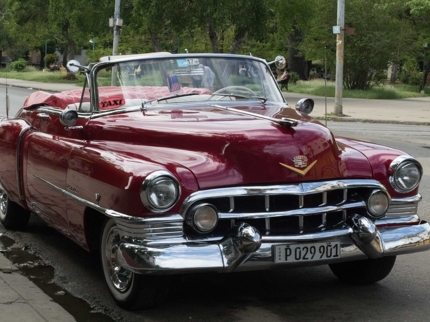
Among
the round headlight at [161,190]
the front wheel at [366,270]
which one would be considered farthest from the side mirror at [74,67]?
the front wheel at [366,270]

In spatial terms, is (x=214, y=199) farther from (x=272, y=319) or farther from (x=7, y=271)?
(x=7, y=271)

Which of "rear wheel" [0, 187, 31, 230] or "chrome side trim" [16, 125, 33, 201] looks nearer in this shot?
"chrome side trim" [16, 125, 33, 201]

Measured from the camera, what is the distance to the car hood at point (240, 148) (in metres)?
5.05

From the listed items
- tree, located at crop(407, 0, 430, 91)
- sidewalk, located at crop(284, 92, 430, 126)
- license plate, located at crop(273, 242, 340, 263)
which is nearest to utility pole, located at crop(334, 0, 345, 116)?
sidewalk, located at crop(284, 92, 430, 126)

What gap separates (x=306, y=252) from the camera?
16.3ft

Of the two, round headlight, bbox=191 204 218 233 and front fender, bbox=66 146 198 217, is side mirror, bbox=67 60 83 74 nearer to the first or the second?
front fender, bbox=66 146 198 217

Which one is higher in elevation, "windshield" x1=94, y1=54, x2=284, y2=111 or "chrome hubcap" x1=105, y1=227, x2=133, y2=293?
A: "windshield" x1=94, y1=54, x2=284, y2=111

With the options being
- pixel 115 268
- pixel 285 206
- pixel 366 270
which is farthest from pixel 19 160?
pixel 366 270

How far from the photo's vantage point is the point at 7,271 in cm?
621

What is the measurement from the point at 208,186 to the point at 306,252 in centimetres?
71

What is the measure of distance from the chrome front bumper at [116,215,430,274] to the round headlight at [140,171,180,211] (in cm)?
22

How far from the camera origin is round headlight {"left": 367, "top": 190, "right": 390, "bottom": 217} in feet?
17.4

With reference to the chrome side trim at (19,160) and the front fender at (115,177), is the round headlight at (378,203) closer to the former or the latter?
the front fender at (115,177)

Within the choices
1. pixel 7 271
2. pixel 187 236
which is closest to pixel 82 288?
pixel 7 271
